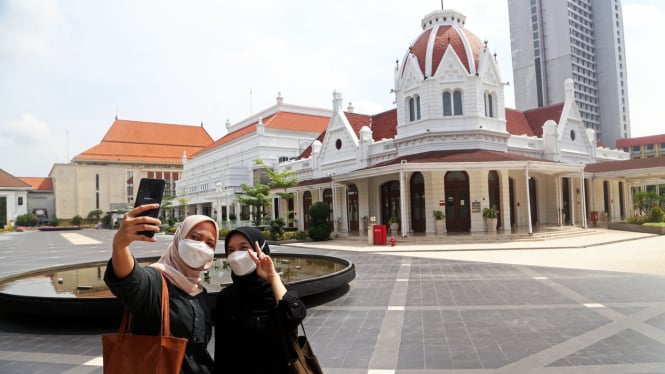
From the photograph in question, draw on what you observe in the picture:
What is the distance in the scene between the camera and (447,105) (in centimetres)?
2434

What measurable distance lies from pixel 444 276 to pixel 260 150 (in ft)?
101

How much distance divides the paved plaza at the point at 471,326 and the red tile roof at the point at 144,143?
6821 centimetres

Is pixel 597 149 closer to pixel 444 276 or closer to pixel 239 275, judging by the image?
pixel 444 276

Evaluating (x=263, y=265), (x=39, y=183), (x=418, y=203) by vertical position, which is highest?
(x=39, y=183)

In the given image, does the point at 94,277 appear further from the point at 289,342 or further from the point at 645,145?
the point at 645,145

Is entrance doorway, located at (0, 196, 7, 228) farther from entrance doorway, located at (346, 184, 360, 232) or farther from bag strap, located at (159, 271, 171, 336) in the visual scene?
bag strap, located at (159, 271, 171, 336)

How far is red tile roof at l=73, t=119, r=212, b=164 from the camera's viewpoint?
2778 inches

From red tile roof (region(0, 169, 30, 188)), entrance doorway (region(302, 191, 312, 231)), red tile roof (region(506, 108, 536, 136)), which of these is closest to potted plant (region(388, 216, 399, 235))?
entrance doorway (region(302, 191, 312, 231))

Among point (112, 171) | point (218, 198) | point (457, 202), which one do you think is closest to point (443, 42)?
point (457, 202)

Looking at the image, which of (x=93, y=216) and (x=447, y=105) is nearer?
(x=447, y=105)

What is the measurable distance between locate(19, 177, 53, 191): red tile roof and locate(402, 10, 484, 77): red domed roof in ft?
247

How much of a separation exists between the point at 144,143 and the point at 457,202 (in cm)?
6387

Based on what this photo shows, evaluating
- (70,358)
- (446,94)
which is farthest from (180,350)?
(446,94)

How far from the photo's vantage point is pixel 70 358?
5332mm
